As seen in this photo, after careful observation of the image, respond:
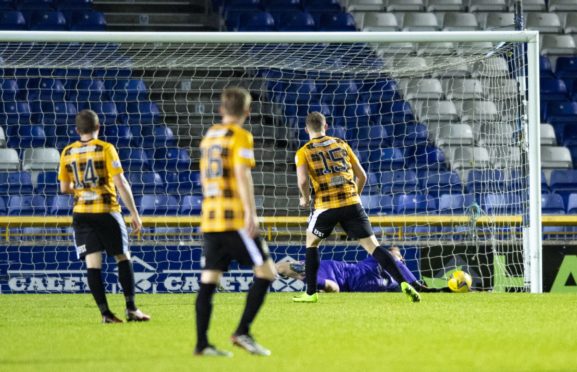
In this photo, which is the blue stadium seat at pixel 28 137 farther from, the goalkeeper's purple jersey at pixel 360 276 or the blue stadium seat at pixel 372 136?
the goalkeeper's purple jersey at pixel 360 276

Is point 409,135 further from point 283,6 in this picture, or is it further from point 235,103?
point 235,103

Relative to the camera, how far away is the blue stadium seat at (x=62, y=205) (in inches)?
581

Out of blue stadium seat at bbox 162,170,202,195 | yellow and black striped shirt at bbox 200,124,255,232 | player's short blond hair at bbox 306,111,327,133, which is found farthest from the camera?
blue stadium seat at bbox 162,170,202,195

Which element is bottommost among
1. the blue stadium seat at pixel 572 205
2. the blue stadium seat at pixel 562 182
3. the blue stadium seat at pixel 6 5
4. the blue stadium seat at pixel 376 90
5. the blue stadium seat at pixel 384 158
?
the blue stadium seat at pixel 572 205

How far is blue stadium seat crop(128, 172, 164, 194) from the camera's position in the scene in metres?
15.4

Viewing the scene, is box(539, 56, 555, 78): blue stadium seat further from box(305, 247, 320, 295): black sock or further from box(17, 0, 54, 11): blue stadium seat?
box(305, 247, 320, 295): black sock

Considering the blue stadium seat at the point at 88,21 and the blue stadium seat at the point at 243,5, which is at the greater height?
the blue stadium seat at the point at 243,5

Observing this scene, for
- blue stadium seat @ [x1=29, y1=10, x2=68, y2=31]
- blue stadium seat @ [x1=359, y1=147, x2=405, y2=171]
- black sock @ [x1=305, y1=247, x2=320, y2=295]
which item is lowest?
black sock @ [x1=305, y1=247, x2=320, y2=295]

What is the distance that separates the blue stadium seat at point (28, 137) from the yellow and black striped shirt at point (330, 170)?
22.1ft

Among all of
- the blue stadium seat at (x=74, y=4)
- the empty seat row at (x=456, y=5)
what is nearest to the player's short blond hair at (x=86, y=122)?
the blue stadium seat at (x=74, y=4)

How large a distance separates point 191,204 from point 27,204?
2255 mm

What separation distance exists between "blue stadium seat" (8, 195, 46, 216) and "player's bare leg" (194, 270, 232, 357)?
9.07 metres

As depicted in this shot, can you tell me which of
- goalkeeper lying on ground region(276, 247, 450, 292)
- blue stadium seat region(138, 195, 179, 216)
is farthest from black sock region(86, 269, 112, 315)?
blue stadium seat region(138, 195, 179, 216)

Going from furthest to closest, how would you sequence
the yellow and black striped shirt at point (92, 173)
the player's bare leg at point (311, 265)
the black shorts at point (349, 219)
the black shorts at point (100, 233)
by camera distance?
the player's bare leg at point (311, 265) → the black shorts at point (349, 219) → the black shorts at point (100, 233) → the yellow and black striped shirt at point (92, 173)
